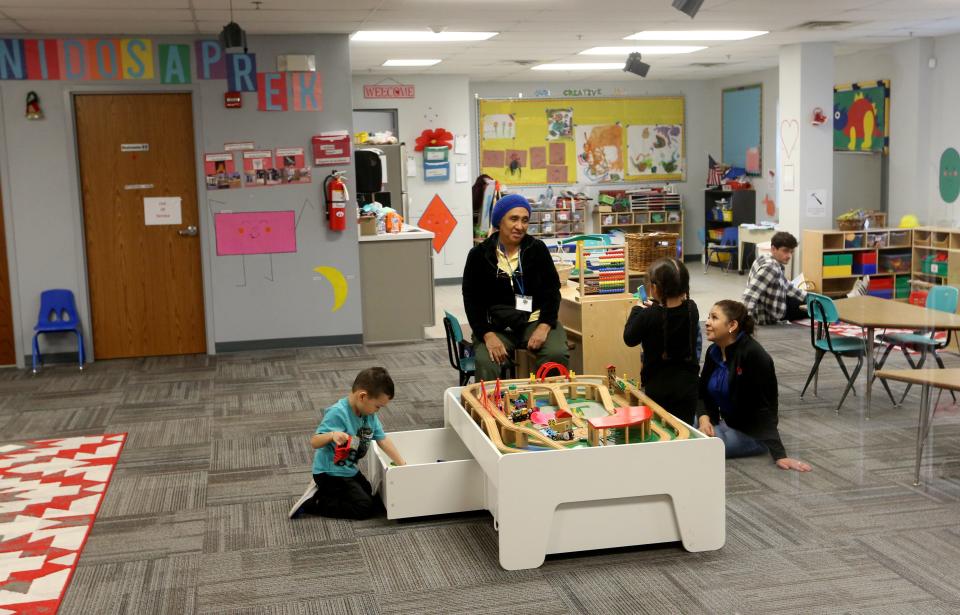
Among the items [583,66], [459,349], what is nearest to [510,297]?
[459,349]

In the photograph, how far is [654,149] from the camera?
14758 mm

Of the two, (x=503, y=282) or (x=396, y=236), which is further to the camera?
(x=396, y=236)

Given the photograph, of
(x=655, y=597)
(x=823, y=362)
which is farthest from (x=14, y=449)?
(x=823, y=362)

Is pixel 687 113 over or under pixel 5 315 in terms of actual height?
over

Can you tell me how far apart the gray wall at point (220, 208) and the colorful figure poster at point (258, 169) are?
0.07 metres

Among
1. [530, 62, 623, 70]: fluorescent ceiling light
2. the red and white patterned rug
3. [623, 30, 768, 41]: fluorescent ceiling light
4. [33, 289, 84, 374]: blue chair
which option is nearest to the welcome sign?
[33, 289, 84, 374]: blue chair

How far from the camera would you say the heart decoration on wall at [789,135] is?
1041 centimetres

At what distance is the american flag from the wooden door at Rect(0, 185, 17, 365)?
9.87m

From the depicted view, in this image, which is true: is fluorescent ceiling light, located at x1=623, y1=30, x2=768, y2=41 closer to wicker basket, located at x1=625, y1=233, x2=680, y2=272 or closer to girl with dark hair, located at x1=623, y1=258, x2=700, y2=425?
wicker basket, located at x1=625, y1=233, x2=680, y2=272

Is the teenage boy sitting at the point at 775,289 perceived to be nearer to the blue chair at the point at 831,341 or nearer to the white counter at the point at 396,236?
the blue chair at the point at 831,341

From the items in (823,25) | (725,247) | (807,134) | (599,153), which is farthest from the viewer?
(599,153)

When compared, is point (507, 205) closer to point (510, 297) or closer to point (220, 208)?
point (510, 297)

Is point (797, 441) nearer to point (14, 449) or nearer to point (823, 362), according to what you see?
point (823, 362)

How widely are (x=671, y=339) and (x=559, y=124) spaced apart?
32.3 feet
